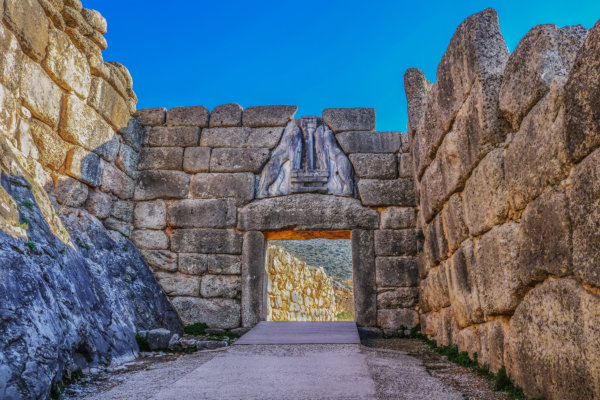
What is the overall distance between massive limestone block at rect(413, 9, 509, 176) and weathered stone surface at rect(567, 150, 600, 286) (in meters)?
1.06

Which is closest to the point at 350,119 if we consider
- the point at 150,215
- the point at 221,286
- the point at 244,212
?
the point at 244,212

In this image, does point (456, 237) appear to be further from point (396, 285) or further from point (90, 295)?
point (90, 295)

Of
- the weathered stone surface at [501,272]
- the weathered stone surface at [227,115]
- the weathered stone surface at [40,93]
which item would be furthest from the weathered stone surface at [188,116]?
the weathered stone surface at [501,272]

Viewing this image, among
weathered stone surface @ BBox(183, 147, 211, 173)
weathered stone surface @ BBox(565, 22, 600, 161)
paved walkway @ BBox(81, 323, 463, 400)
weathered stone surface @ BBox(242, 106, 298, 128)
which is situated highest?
weathered stone surface @ BBox(242, 106, 298, 128)

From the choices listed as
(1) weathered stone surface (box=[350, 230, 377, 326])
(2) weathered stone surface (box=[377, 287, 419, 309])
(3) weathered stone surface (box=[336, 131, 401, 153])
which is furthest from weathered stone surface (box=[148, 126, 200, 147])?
(2) weathered stone surface (box=[377, 287, 419, 309])

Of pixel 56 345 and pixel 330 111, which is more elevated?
pixel 330 111

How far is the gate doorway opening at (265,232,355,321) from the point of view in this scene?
327 inches

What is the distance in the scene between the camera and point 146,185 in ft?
21.4

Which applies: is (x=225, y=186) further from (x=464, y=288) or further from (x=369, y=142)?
(x=464, y=288)

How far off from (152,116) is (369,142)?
332 cm

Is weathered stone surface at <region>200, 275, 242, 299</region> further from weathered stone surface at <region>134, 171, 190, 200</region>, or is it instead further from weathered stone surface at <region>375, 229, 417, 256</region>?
weathered stone surface at <region>375, 229, 417, 256</region>

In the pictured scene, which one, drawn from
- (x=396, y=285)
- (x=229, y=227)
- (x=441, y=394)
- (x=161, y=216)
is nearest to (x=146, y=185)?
(x=161, y=216)

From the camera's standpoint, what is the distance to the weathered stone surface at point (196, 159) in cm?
650

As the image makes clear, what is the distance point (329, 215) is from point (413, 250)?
1.22m
